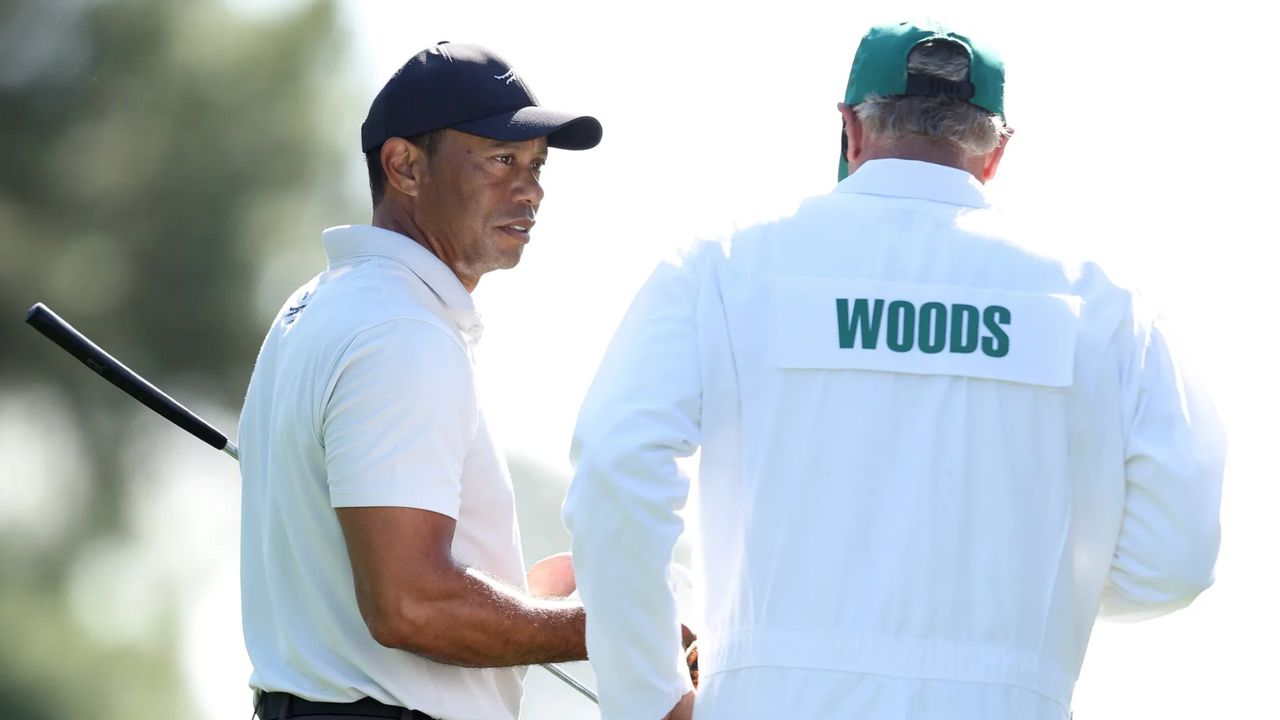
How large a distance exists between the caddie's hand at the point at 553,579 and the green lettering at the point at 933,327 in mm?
914

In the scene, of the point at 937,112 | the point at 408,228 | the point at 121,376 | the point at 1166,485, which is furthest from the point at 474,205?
the point at 1166,485

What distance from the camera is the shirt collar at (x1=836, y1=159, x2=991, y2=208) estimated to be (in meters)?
2.18

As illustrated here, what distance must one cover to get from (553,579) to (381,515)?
0.51 metres

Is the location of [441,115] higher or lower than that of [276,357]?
higher

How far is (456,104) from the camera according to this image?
2.77 m

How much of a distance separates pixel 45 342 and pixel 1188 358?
298 inches

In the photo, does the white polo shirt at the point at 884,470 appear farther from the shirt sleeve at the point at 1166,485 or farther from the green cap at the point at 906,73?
the green cap at the point at 906,73

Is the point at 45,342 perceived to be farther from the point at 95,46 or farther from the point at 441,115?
the point at 441,115

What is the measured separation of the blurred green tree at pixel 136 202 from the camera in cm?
866

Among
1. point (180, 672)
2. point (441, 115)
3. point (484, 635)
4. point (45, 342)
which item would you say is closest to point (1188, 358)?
point (484, 635)

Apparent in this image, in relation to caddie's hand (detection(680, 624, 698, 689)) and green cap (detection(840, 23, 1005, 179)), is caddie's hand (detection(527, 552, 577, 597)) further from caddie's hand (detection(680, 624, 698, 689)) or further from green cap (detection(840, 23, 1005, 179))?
green cap (detection(840, 23, 1005, 179))

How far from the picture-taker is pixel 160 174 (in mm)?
8992

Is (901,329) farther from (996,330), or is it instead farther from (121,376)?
(121,376)

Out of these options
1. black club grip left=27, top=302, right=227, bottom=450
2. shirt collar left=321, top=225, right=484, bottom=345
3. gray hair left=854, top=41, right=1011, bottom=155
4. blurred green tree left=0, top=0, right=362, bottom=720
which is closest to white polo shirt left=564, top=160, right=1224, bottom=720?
gray hair left=854, top=41, right=1011, bottom=155
